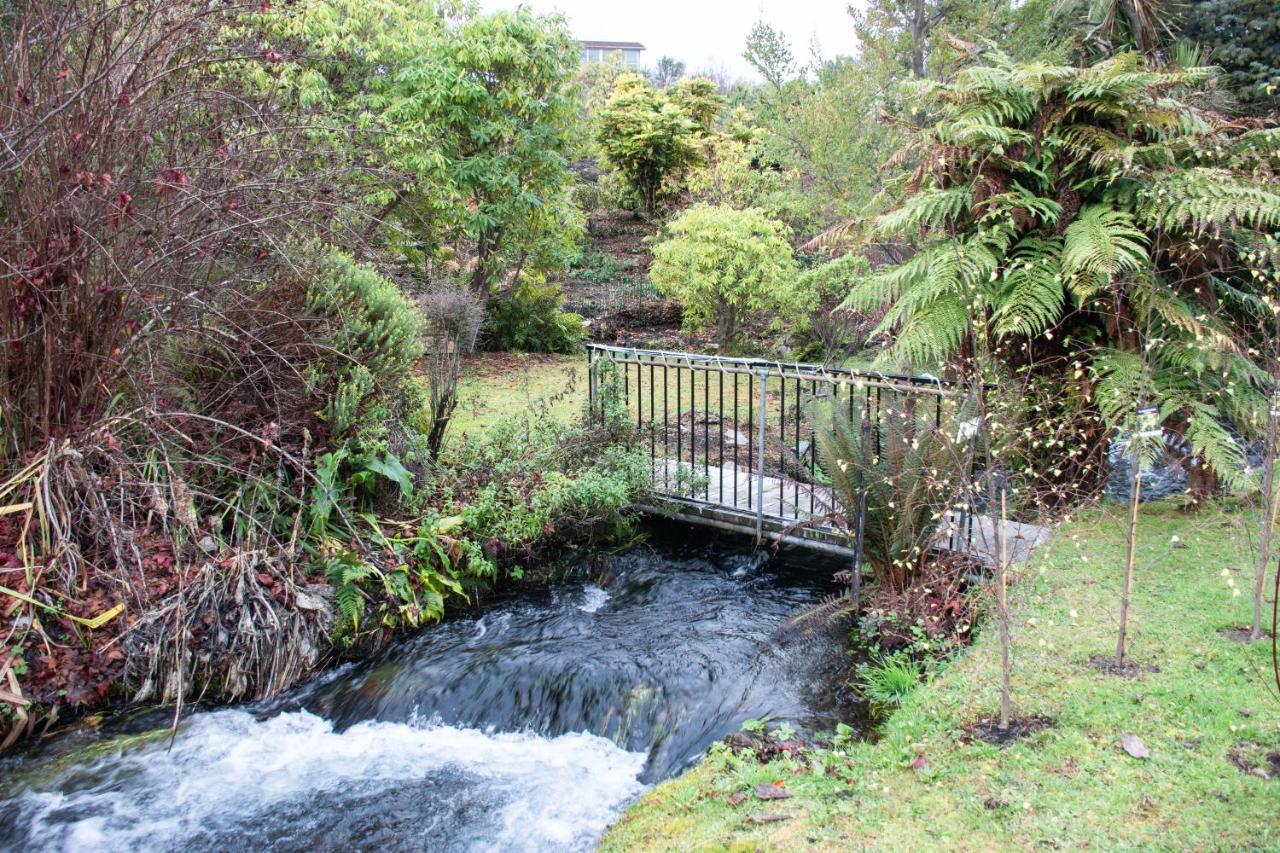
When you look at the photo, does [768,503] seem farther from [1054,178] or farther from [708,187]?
[708,187]

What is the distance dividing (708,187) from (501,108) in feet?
13.7

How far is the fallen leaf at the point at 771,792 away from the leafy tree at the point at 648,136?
16587mm

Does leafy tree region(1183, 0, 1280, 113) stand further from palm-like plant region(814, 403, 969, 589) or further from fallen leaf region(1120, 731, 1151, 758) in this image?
fallen leaf region(1120, 731, 1151, 758)

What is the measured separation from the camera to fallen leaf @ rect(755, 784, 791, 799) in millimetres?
3109

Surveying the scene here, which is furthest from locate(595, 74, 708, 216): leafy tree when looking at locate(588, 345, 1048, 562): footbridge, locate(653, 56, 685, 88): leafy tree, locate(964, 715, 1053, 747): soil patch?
locate(964, 715, 1053, 747): soil patch

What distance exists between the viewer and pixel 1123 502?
234 inches

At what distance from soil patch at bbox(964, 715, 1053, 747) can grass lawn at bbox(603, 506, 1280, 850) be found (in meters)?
0.04

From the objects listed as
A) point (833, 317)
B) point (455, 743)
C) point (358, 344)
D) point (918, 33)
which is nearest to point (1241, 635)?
point (455, 743)

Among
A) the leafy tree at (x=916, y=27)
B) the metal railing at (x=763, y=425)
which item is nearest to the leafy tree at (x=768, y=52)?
the leafy tree at (x=916, y=27)

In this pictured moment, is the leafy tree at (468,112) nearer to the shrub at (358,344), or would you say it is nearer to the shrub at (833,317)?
the shrub at (833,317)

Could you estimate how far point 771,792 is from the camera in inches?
124

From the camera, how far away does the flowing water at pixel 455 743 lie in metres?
3.48

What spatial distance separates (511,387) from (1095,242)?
7.49 meters

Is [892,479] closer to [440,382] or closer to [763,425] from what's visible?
[763,425]
